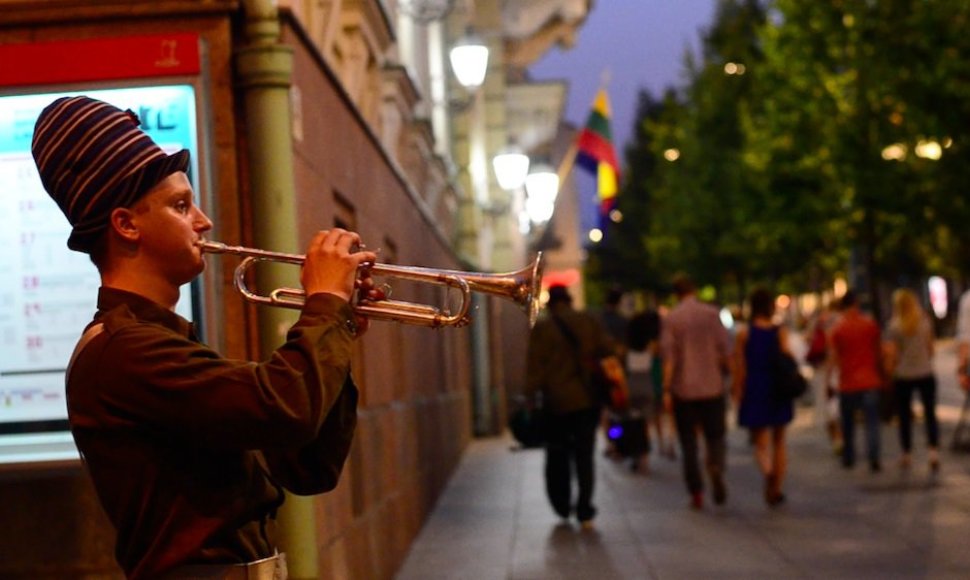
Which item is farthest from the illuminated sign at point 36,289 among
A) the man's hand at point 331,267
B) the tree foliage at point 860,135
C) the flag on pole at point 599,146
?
the flag on pole at point 599,146

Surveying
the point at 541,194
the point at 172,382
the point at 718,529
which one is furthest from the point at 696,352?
the point at 541,194

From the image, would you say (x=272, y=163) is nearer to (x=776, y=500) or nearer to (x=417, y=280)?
(x=417, y=280)

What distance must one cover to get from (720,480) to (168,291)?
11.6 meters

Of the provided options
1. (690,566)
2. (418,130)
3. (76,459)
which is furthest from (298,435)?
(418,130)

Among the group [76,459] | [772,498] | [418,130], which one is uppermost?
[418,130]

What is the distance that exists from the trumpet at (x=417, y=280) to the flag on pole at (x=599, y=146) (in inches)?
1266

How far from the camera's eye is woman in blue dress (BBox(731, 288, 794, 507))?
1405 cm

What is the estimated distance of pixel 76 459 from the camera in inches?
286

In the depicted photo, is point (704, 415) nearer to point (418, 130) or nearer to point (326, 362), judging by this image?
point (418, 130)

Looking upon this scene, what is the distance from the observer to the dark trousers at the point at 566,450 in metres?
13.3

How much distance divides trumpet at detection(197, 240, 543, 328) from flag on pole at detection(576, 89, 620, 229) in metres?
32.2

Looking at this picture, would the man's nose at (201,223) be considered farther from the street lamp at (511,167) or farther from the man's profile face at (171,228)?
the street lamp at (511,167)

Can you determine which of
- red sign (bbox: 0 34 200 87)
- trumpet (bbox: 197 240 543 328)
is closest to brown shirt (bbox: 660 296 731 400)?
red sign (bbox: 0 34 200 87)

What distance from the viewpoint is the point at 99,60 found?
729cm
